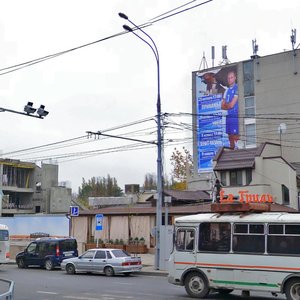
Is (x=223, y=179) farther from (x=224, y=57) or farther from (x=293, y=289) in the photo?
(x=293, y=289)

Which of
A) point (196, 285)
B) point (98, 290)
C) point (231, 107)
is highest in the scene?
point (231, 107)

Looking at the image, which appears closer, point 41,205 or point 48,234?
point 48,234

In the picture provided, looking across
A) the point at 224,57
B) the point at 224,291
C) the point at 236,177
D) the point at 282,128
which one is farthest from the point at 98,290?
the point at 224,57

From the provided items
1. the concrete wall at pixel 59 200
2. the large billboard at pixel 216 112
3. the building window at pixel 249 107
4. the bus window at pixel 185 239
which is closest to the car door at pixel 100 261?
the bus window at pixel 185 239

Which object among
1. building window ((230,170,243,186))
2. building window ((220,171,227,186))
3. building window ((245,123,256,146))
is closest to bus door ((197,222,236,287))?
building window ((230,170,243,186))

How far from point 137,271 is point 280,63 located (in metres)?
45.0

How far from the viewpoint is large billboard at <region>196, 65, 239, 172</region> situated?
67.4m

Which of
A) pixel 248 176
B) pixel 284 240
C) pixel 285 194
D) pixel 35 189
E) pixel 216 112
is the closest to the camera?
pixel 284 240

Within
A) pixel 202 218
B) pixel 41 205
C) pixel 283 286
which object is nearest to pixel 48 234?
pixel 202 218

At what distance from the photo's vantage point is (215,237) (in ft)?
55.9

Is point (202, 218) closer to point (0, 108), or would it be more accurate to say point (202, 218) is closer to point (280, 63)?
point (0, 108)

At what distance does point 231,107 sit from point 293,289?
5431 centimetres

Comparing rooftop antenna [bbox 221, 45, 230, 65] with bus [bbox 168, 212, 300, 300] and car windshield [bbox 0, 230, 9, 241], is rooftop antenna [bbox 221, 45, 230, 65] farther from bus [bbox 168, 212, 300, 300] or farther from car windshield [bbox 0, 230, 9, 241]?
bus [bbox 168, 212, 300, 300]

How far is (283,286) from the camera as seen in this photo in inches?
601
